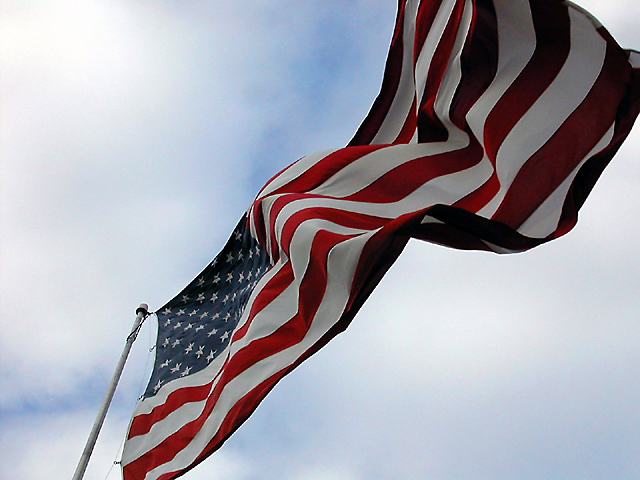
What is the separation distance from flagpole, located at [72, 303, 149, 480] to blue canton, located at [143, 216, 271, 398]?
0.26 metres

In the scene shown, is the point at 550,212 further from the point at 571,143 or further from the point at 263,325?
the point at 263,325

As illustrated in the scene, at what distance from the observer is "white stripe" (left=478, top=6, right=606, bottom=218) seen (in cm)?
673

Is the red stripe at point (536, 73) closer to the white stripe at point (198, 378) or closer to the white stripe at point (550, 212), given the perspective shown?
the white stripe at point (550, 212)

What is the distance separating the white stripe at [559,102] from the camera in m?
6.73

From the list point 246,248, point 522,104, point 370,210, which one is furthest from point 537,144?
point 246,248

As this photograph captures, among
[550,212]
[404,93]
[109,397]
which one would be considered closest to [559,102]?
[550,212]

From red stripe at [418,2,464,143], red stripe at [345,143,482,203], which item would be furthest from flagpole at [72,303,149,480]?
red stripe at [418,2,464,143]

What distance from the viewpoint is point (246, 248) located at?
326 inches

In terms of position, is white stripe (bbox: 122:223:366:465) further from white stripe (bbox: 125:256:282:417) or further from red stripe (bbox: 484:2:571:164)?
red stripe (bbox: 484:2:571:164)

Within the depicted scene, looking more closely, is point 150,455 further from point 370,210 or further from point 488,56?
point 488,56

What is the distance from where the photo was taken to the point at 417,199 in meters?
7.12

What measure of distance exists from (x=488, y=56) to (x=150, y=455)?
4.68 m

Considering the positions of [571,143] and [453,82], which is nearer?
[571,143]

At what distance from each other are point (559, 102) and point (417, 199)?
4.99 feet
